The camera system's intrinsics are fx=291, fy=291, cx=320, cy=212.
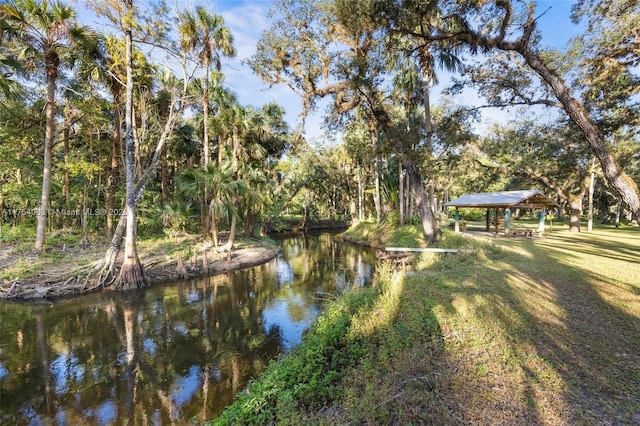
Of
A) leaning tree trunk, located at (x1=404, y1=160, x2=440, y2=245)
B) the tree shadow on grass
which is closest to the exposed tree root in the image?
the tree shadow on grass

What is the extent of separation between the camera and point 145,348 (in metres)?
6.97

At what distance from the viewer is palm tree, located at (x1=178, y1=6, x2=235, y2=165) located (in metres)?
13.8

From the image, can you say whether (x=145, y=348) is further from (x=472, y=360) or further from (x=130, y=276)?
(x=472, y=360)

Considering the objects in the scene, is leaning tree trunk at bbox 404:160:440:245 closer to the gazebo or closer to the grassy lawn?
the gazebo

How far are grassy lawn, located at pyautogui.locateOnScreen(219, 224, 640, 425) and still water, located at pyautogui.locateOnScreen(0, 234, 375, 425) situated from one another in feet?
5.25

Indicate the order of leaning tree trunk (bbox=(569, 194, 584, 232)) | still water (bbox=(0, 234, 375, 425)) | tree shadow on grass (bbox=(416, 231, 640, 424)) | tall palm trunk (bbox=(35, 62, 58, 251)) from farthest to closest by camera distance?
1. leaning tree trunk (bbox=(569, 194, 584, 232))
2. tall palm trunk (bbox=(35, 62, 58, 251))
3. still water (bbox=(0, 234, 375, 425))
4. tree shadow on grass (bbox=(416, 231, 640, 424))

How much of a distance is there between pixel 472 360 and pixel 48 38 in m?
17.9

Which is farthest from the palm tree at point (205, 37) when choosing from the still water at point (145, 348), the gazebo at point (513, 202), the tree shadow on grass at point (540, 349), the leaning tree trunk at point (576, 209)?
the leaning tree trunk at point (576, 209)

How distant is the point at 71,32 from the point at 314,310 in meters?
14.5

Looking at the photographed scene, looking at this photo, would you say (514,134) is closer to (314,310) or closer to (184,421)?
(314,310)

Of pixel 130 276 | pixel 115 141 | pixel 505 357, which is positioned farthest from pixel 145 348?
pixel 115 141

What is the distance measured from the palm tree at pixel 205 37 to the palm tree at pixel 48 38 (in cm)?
→ 376

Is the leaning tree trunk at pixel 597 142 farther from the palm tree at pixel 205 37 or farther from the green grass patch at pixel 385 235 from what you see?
the palm tree at pixel 205 37

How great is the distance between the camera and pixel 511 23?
841cm
